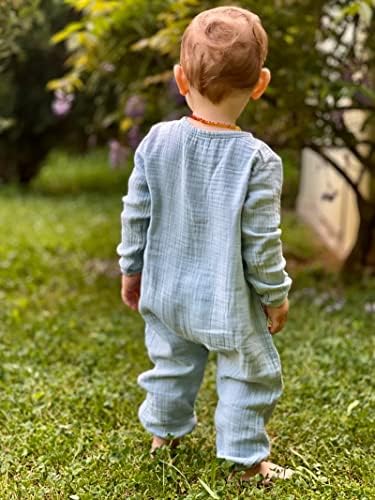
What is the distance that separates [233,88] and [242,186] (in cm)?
30

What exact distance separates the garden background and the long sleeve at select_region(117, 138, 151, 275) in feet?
2.28

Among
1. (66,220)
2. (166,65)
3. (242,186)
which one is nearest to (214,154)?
(242,186)

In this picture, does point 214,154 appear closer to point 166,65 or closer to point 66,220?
point 166,65

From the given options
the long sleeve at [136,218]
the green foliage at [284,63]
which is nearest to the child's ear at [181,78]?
the long sleeve at [136,218]

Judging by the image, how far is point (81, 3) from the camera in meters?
4.50

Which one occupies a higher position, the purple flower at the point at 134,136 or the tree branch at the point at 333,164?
the tree branch at the point at 333,164

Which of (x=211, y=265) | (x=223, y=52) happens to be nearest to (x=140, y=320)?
(x=211, y=265)

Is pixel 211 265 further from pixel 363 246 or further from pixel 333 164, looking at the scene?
pixel 363 246

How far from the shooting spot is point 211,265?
2.57 metres

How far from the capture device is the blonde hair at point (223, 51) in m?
2.37

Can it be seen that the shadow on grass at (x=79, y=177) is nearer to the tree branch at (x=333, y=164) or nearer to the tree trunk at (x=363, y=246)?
the tree trunk at (x=363, y=246)

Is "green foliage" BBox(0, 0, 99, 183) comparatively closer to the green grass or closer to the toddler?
the green grass

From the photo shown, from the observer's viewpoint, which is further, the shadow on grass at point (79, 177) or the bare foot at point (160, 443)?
the shadow on grass at point (79, 177)

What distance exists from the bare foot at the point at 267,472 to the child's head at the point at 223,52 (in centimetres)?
123
